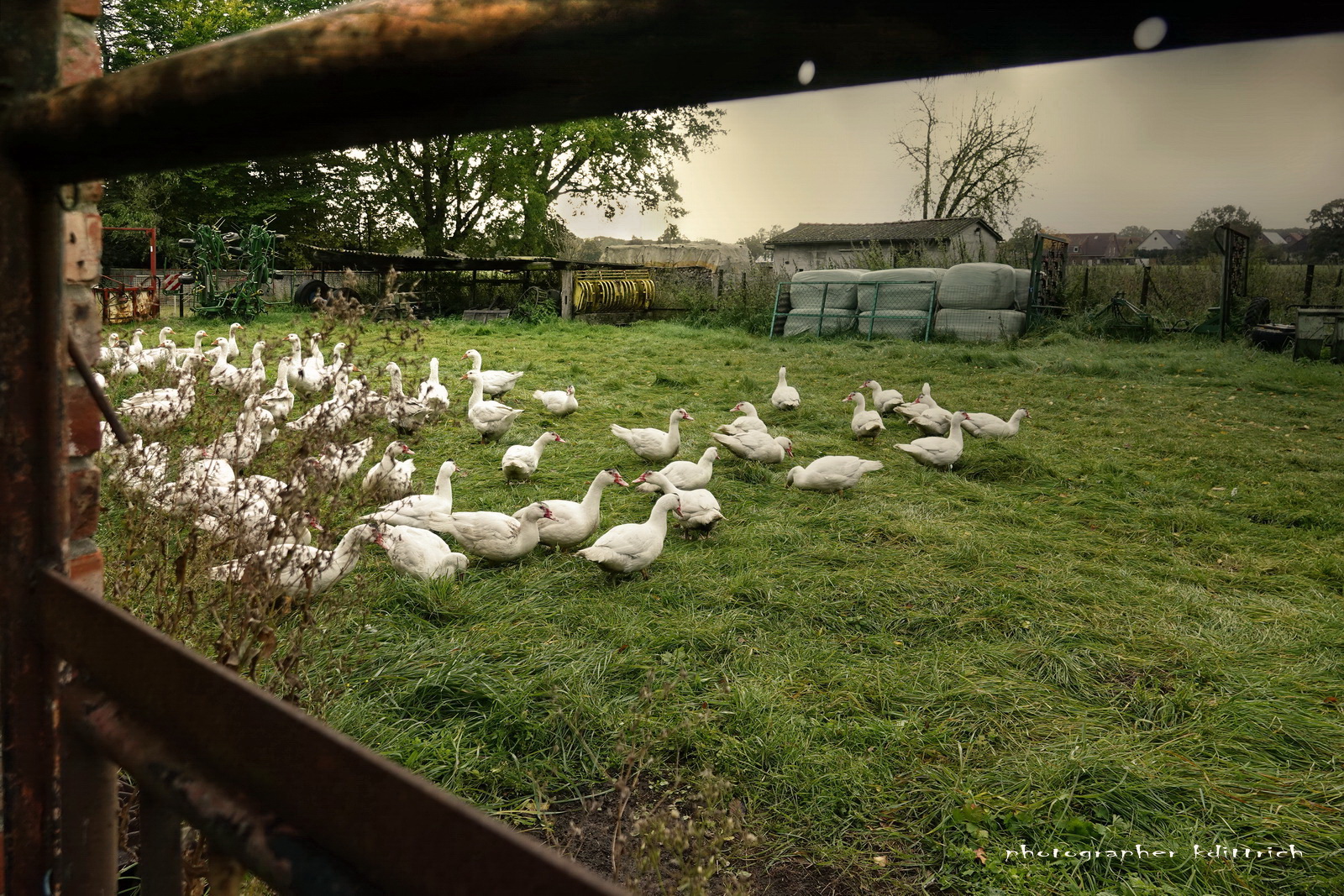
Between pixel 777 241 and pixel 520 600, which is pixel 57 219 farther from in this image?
pixel 777 241

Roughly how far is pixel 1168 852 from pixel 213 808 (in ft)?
9.20

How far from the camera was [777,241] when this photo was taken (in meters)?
39.4

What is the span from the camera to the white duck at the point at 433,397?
276 inches

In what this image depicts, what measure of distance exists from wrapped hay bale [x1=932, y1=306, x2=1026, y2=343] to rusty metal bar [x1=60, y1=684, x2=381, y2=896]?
18495 millimetres

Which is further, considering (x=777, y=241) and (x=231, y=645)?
(x=777, y=241)

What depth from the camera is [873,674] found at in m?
3.51

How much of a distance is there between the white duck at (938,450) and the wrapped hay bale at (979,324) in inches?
457

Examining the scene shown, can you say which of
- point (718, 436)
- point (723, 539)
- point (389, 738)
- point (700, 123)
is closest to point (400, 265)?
point (700, 123)

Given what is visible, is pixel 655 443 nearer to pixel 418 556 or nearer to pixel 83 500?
pixel 418 556

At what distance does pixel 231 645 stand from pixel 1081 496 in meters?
6.22

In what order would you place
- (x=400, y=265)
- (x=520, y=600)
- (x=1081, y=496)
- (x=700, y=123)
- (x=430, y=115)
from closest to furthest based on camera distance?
(x=430, y=115) < (x=520, y=600) < (x=1081, y=496) < (x=400, y=265) < (x=700, y=123)

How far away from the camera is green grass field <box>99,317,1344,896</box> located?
252 cm

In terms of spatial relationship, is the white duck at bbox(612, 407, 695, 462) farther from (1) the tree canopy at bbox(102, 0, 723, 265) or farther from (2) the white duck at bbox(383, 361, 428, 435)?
(1) the tree canopy at bbox(102, 0, 723, 265)

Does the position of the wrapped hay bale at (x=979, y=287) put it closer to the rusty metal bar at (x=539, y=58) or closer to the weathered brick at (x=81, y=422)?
the weathered brick at (x=81, y=422)
